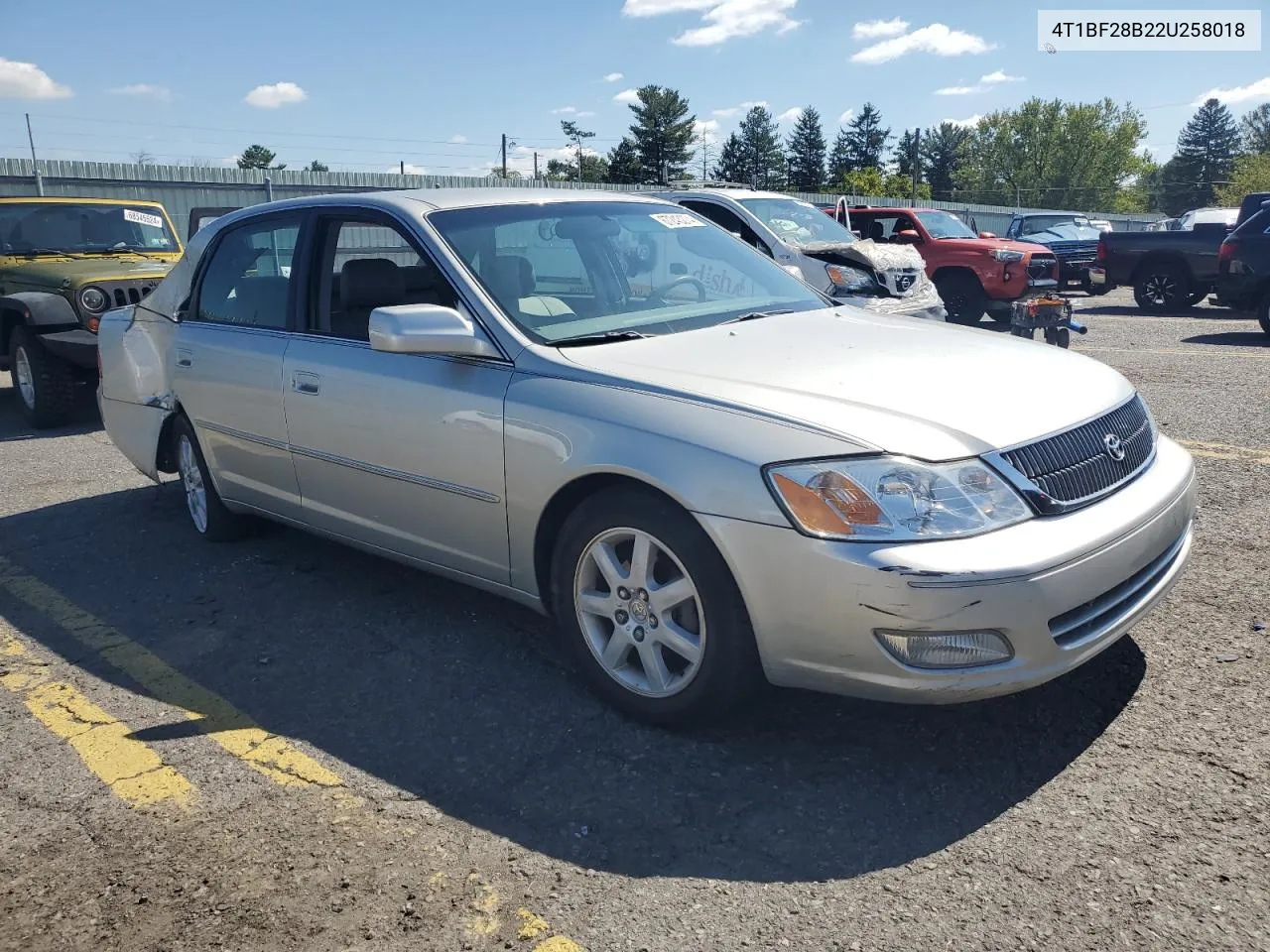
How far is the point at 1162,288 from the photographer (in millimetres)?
16594

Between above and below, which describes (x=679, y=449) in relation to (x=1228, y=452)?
above

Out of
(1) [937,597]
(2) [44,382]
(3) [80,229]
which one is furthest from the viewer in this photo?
(3) [80,229]

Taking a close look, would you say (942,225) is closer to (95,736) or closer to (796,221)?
(796,221)

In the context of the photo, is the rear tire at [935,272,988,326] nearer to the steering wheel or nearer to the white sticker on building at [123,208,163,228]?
the white sticker on building at [123,208,163,228]

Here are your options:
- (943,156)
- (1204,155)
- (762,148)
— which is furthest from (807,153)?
(1204,155)

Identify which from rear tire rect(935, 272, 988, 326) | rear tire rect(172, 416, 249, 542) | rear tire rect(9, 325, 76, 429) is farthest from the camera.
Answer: rear tire rect(935, 272, 988, 326)

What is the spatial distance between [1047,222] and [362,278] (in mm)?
19807

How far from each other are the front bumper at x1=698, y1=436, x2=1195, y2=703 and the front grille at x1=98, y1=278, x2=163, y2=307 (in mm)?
7589

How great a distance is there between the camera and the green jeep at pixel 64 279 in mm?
8445

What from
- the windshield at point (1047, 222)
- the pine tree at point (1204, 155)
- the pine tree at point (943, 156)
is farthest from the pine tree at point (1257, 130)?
the windshield at point (1047, 222)

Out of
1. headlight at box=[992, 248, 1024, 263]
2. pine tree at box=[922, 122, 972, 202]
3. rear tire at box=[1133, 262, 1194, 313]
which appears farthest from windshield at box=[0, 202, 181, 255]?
pine tree at box=[922, 122, 972, 202]

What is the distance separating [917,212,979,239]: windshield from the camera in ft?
50.1

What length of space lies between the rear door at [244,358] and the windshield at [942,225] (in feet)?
39.5

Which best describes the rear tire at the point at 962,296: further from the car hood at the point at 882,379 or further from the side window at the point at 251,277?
the side window at the point at 251,277
